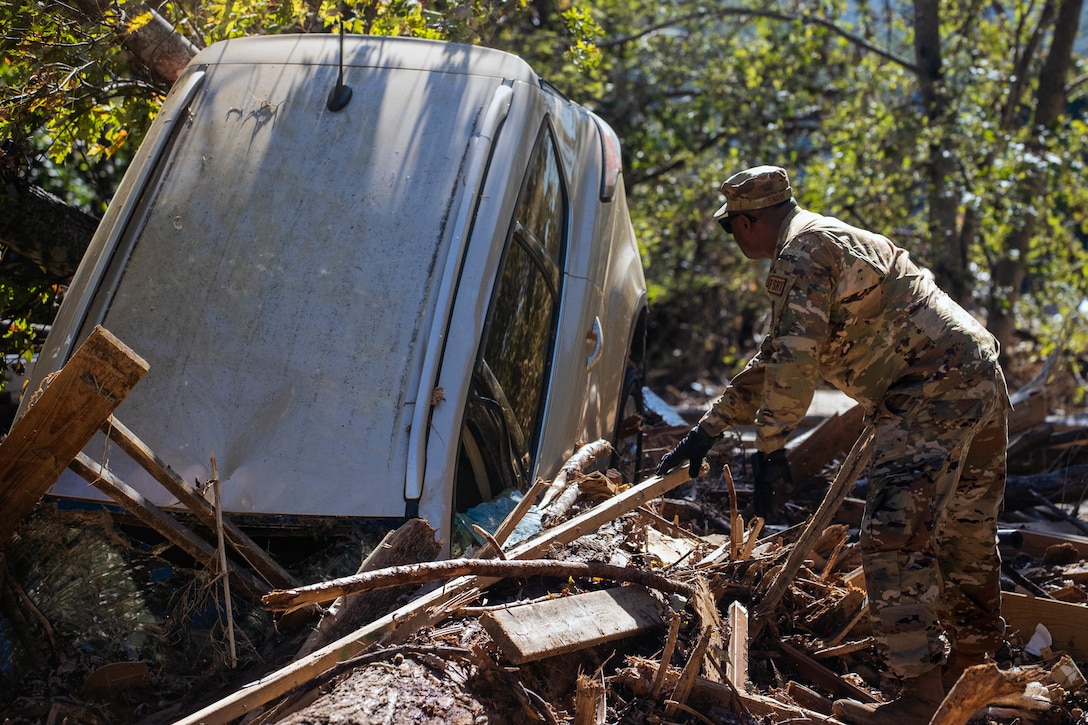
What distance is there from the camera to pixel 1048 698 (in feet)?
10.2

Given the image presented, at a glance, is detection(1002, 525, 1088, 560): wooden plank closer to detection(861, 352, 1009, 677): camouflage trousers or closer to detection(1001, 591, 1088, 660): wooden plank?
detection(1001, 591, 1088, 660): wooden plank

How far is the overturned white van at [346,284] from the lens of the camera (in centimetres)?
310

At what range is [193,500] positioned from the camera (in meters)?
2.80

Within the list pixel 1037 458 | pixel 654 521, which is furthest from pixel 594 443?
pixel 1037 458

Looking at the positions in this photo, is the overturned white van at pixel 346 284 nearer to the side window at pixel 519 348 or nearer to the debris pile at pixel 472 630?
the side window at pixel 519 348

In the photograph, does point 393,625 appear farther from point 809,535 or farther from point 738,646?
point 809,535

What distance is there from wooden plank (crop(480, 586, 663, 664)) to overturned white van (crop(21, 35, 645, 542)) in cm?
43

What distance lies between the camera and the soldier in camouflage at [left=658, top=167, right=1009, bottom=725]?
3.10 meters

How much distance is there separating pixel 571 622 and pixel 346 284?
4.45 feet

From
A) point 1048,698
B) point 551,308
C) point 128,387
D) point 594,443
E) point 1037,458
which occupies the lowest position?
point 1037,458

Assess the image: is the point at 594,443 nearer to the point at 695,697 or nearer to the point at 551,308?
the point at 551,308

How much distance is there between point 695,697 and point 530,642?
58 centimetres

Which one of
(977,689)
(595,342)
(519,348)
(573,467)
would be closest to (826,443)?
→ (595,342)

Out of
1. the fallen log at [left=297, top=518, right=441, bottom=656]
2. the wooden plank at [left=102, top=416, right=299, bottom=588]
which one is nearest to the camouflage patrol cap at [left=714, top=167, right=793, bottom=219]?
the fallen log at [left=297, top=518, right=441, bottom=656]
